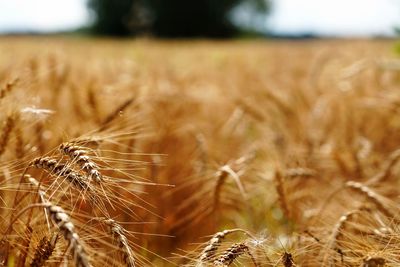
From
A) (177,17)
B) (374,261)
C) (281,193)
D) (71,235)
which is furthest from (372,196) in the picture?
(177,17)

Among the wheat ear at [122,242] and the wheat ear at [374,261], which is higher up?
the wheat ear at [122,242]

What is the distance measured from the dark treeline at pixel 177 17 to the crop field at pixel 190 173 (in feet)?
114

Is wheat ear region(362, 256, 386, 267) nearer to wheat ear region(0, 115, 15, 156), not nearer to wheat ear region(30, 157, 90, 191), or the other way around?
wheat ear region(30, 157, 90, 191)

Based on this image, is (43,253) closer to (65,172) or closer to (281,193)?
(65,172)

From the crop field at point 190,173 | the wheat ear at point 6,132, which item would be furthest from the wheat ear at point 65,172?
the wheat ear at point 6,132

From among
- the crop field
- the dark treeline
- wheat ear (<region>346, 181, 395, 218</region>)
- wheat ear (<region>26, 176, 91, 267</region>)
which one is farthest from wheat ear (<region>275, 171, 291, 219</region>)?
the dark treeline

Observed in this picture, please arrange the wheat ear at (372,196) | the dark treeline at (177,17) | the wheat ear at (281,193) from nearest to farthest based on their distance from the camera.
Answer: the wheat ear at (372,196) → the wheat ear at (281,193) → the dark treeline at (177,17)

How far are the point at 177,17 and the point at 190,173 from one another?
37106mm

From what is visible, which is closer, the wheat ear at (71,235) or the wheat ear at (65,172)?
the wheat ear at (71,235)

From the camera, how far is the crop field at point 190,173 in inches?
44.9

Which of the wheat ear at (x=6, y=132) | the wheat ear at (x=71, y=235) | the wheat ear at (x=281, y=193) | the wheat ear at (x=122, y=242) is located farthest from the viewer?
the wheat ear at (x=281, y=193)

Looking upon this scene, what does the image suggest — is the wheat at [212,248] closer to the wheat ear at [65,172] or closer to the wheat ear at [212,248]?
the wheat ear at [212,248]

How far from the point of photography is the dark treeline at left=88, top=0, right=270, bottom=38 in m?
38.9

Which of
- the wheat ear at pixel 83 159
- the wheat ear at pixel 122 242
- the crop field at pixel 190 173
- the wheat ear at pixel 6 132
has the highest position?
the wheat ear at pixel 83 159
